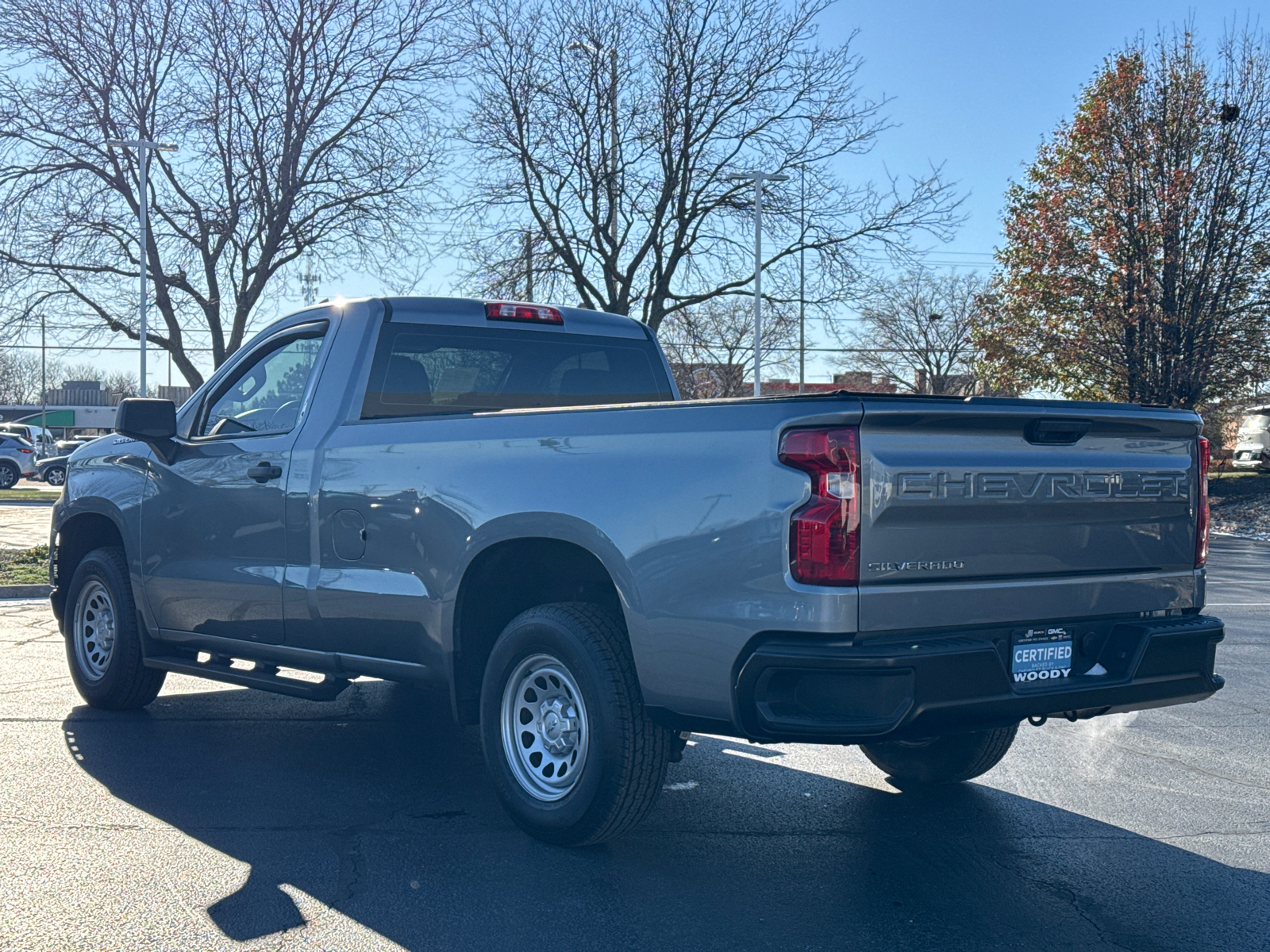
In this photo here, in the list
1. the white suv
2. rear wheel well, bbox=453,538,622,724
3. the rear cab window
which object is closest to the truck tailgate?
rear wheel well, bbox=453,538,622,724

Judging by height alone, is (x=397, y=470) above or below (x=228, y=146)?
below

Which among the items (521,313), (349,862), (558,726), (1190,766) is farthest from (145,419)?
(1190,766)

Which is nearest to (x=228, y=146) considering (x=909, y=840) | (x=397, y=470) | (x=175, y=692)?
(x=175, y=692)

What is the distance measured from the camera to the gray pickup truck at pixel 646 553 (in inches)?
150

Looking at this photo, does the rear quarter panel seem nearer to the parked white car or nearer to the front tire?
the front tire

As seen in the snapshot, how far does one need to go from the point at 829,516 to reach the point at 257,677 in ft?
10.7

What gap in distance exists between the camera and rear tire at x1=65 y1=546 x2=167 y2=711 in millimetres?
6664

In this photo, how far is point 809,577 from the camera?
3.76m

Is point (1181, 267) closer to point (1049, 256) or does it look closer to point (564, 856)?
point (1049, 256)

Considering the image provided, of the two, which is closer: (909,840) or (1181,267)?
(909,840)

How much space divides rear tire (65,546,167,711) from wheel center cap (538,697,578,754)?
2939 millimetres

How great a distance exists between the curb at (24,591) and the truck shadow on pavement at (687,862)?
6.66 m

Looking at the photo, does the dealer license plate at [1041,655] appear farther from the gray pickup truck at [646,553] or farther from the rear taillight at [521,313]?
the rear taillight at [521,313]

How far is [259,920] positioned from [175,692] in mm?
4147
